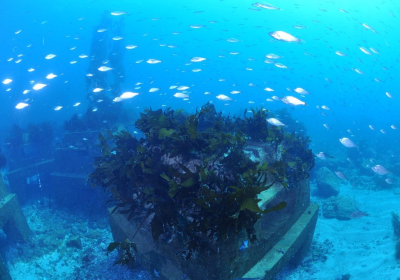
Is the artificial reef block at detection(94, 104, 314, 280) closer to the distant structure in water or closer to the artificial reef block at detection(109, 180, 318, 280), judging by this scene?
the artificial reef block at detection(109, 180, 318, 280)

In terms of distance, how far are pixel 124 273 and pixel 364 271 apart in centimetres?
647

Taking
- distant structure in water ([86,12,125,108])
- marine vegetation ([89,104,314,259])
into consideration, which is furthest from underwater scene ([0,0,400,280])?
distant structure in water ([86,12,125,108])

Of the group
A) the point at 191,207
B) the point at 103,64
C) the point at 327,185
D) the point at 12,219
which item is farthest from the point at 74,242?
the point at 103,64

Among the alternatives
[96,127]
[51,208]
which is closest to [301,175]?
[51,208]

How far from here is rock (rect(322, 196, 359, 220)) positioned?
10.1m

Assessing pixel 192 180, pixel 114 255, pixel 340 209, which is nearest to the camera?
pixel 192 180

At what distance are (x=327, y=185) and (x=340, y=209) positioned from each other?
2.92 metres

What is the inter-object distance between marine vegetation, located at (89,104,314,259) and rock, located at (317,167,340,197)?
8009mm

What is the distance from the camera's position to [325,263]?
684cm

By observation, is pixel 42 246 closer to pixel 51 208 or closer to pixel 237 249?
pixel 51 208

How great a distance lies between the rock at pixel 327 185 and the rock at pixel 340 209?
184 centimetres

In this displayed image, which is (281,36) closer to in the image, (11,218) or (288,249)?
(288,249)

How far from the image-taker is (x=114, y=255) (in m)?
6.81

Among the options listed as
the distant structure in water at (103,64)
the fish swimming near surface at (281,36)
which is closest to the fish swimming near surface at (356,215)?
the fish swimming near surface at (281,36)
